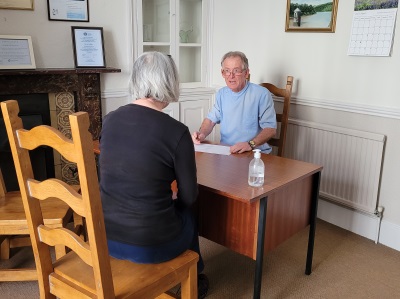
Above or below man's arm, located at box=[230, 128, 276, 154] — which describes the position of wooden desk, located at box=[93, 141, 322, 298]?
below

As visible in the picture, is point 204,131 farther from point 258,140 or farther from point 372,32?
point 372,32

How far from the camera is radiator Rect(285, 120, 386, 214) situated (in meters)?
2.64

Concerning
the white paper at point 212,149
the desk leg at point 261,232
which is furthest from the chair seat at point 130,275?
the white paper at point 212,149

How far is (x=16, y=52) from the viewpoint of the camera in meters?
2.80

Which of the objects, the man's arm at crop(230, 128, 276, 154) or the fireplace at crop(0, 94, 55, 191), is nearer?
the man's arm at crop(230, 128, 276, 154)

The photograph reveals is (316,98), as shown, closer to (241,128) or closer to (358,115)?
(358,115)

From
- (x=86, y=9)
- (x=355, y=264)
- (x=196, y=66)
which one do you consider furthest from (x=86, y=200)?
(x=196, y=66)

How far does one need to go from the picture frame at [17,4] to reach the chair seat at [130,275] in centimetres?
203

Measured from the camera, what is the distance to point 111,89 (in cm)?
330

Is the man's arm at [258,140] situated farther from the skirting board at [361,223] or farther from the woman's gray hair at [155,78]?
the skirting board at [361,223]

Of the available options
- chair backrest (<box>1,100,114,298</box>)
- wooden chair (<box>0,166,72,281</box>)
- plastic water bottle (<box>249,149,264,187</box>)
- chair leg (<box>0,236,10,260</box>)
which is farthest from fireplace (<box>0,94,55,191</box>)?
plastic water bottle (<box>249,149,264,187</box>)

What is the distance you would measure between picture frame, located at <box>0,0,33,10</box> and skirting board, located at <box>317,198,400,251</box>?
260cm

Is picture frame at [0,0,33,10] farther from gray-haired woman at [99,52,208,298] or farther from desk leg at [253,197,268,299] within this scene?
desk leg at [253,197,268,299]

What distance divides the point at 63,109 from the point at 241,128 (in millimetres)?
1426
